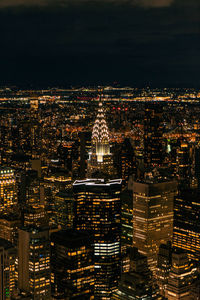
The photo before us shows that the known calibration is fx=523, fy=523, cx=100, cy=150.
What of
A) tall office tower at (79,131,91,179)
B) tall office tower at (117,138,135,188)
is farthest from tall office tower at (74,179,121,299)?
tall office tower at (79,131,91,179)

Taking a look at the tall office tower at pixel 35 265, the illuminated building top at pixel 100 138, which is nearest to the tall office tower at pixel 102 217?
the tall office tower at pixel 35 265

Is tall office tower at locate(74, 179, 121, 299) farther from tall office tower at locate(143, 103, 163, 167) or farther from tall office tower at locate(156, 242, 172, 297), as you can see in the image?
tall office tower at locate(143, 103, 163, 167)

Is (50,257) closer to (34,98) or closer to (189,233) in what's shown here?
(189,233)

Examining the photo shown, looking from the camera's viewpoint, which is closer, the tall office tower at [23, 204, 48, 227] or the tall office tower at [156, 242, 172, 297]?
the tall office tower at [156, 242, 172, 297]

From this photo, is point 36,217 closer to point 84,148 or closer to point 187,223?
point 187,223

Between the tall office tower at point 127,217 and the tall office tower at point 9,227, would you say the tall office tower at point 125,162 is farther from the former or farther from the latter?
the tall office tower at point 9,227

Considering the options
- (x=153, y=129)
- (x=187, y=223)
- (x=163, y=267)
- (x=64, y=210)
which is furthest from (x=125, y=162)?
(x=163, y=267)
